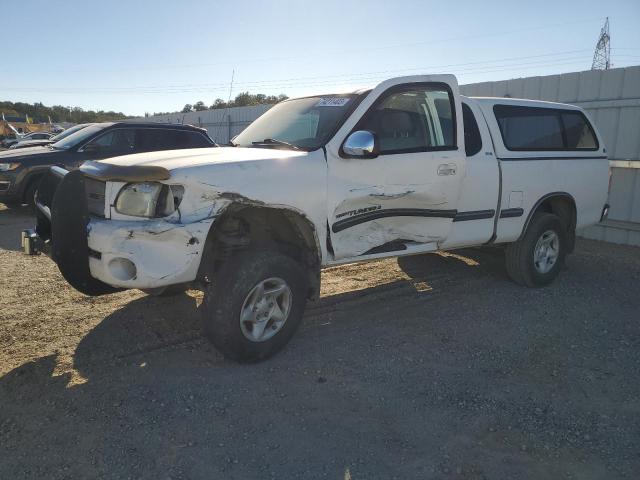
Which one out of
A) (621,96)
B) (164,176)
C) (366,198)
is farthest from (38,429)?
(621,96)

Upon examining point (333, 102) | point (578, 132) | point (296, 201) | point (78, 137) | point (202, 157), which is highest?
point (333, 102)

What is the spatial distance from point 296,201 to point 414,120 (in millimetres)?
1526

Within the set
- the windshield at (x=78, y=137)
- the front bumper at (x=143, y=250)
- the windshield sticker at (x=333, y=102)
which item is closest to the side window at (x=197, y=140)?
the windshield at (x=78, y=137)

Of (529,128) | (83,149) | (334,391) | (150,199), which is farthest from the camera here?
(83,149)

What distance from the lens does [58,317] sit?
15.3 ft

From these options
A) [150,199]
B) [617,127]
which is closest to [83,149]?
[150,199]

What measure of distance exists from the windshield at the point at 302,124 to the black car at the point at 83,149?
17.6 ft

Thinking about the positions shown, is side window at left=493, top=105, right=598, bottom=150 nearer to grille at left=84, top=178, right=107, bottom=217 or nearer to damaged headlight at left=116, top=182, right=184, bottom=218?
damaged headlight at left=116, top=182, right=184, bottom=218

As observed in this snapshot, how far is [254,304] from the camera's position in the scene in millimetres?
3766

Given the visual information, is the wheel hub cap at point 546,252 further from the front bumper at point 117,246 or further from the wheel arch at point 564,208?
the front bumper at point 117,246

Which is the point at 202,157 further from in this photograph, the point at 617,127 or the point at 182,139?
the point at 617,127

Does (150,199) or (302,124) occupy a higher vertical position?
(302,124)

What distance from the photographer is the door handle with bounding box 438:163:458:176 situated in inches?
181

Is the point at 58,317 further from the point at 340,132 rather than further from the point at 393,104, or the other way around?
the point at 393,104
